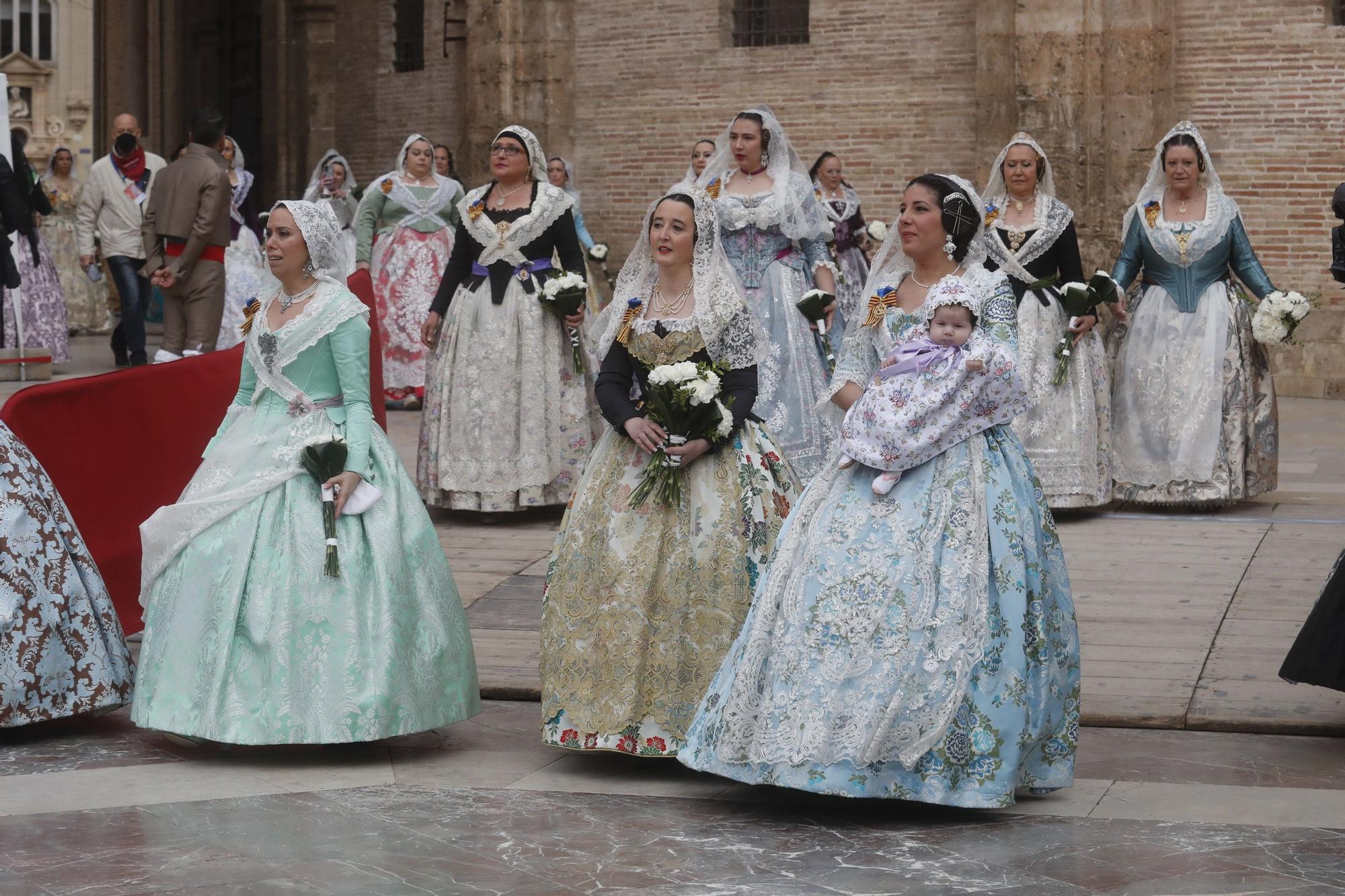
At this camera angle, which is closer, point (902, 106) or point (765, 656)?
point (765, 656)

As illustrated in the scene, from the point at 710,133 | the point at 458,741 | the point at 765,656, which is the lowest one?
the point at 458,741

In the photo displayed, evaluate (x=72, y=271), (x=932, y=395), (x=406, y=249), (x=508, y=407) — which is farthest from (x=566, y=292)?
(x=72, y=271)

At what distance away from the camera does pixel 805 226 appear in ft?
31.9

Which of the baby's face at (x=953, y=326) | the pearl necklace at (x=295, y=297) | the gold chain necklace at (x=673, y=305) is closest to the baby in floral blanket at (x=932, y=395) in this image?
the baby's face at (x=953, y=326)

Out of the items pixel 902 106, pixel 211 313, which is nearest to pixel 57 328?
pixel 211 313

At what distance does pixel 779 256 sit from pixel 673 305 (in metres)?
3.93

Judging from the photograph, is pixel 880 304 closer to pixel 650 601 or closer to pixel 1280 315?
pixel 650 601

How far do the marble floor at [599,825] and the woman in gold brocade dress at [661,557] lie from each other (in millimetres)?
226

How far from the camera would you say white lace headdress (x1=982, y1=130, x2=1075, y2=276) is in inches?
384

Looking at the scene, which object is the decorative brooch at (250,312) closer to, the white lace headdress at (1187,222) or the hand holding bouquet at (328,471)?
the hand holding bouquet at (328,471)

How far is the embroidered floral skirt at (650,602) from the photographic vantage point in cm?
564

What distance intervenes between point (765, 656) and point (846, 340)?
3.56 feet

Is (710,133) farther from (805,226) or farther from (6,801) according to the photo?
(6,801)

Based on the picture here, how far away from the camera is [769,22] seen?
57.0 feet
